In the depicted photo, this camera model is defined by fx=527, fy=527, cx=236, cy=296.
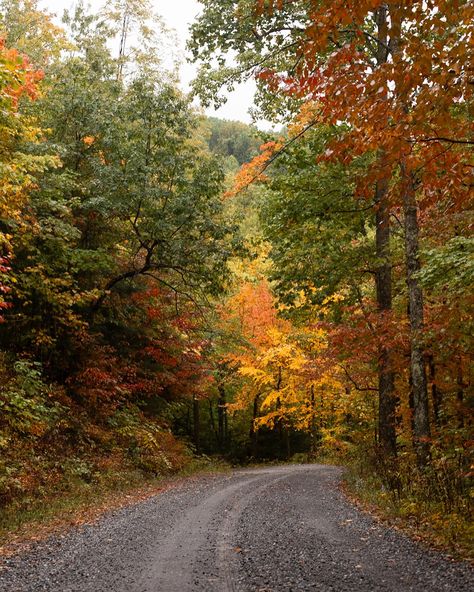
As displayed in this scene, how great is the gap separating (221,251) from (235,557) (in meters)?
11.4

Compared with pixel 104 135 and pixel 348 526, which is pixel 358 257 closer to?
pixel 348 526

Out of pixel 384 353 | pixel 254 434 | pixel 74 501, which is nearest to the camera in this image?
pixel 74 501

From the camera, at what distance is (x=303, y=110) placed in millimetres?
14070

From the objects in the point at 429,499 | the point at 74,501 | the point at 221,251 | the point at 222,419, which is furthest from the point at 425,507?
the point at 222,419

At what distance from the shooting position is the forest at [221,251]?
6539mm

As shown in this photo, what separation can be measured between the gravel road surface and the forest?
3.20ft

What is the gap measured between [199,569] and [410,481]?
550 cm

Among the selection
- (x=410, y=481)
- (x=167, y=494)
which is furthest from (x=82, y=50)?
(x=410, y=481)

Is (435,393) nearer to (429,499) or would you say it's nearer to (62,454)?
(429,499)

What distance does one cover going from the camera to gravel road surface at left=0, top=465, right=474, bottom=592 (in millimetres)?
5445

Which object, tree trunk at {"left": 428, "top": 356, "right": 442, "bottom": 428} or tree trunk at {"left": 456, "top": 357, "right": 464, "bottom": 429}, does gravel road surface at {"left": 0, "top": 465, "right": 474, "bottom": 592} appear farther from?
tree trunk at {"left": 428, "top": 356, "right": 442, "bottom": 428}

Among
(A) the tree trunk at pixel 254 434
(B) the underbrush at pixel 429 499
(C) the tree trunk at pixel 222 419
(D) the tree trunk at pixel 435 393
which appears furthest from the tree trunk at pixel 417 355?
(C) the tree trunk at pixel 222 419

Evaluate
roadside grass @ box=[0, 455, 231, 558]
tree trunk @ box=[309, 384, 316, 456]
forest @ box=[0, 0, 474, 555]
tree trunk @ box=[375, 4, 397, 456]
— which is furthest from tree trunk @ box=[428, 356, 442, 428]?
tree trunk @ box=[309, 384, 316, 456]

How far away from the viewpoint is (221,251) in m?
17.0
